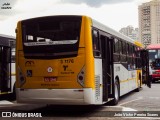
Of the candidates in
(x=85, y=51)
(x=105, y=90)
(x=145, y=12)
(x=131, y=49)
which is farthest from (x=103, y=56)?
(x=145, y=12)

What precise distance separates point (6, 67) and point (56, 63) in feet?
18.1

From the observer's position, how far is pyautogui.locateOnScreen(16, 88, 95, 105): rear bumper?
10570 millimetres

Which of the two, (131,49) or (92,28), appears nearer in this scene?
(92,28)

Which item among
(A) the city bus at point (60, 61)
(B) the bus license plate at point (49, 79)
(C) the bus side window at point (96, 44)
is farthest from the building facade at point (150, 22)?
(B) the bus license plate at point (49, 79)

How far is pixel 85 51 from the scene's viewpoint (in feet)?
35.3

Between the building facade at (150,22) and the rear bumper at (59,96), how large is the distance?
13419 cm

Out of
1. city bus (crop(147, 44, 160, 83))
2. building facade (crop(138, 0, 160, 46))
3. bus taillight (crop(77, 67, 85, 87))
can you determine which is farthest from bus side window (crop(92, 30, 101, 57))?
building facade (crop(138, 0, 160, 46))

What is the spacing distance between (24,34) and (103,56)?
2748mm

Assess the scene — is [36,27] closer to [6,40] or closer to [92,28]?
[92,28]

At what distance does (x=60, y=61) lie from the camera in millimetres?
10906

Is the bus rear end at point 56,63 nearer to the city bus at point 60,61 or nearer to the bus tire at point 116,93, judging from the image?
the city bus at point 60,61

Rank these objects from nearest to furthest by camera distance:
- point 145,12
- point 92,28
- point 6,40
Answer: point 92,28 → point 6,40 → point 145,12

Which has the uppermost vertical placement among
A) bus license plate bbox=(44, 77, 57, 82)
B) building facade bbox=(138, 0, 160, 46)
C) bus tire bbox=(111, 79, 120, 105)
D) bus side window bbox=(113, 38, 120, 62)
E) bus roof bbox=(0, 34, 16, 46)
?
building facade bbox=(138, 0, 160, 46)

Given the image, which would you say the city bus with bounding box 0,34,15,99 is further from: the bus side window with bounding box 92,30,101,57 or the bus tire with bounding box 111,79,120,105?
the bus side window with bounding box 92,30,101,57
